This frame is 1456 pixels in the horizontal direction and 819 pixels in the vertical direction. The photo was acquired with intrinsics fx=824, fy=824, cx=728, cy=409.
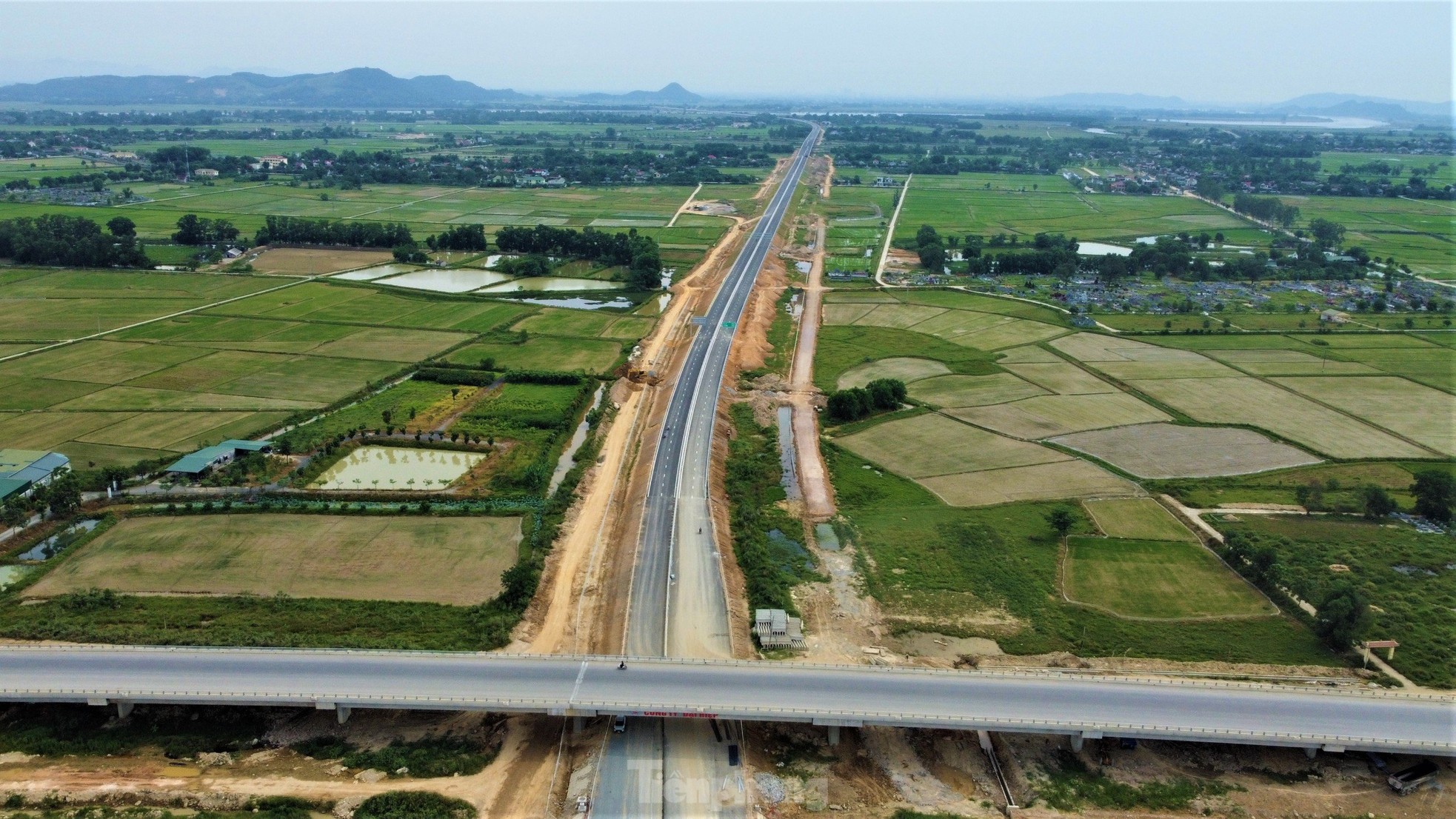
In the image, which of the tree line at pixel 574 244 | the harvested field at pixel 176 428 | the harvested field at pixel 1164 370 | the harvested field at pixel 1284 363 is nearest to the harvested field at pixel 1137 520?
the harvested field at pixel 1164 370

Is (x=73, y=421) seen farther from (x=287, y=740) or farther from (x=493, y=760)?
(x=493, y=760)

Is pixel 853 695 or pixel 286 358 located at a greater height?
pixel 286 358

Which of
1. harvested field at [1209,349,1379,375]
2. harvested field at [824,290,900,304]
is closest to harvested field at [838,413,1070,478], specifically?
harvested field at [1209,349,1379,375]

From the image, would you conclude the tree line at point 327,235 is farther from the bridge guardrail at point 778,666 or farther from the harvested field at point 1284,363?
the harvested field at point 1284,363

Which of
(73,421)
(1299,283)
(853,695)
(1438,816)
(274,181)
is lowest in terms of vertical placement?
(1438,816)

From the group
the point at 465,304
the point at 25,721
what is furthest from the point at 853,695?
the point at 465,304

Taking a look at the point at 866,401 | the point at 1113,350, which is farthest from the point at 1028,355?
the point at 866,401
